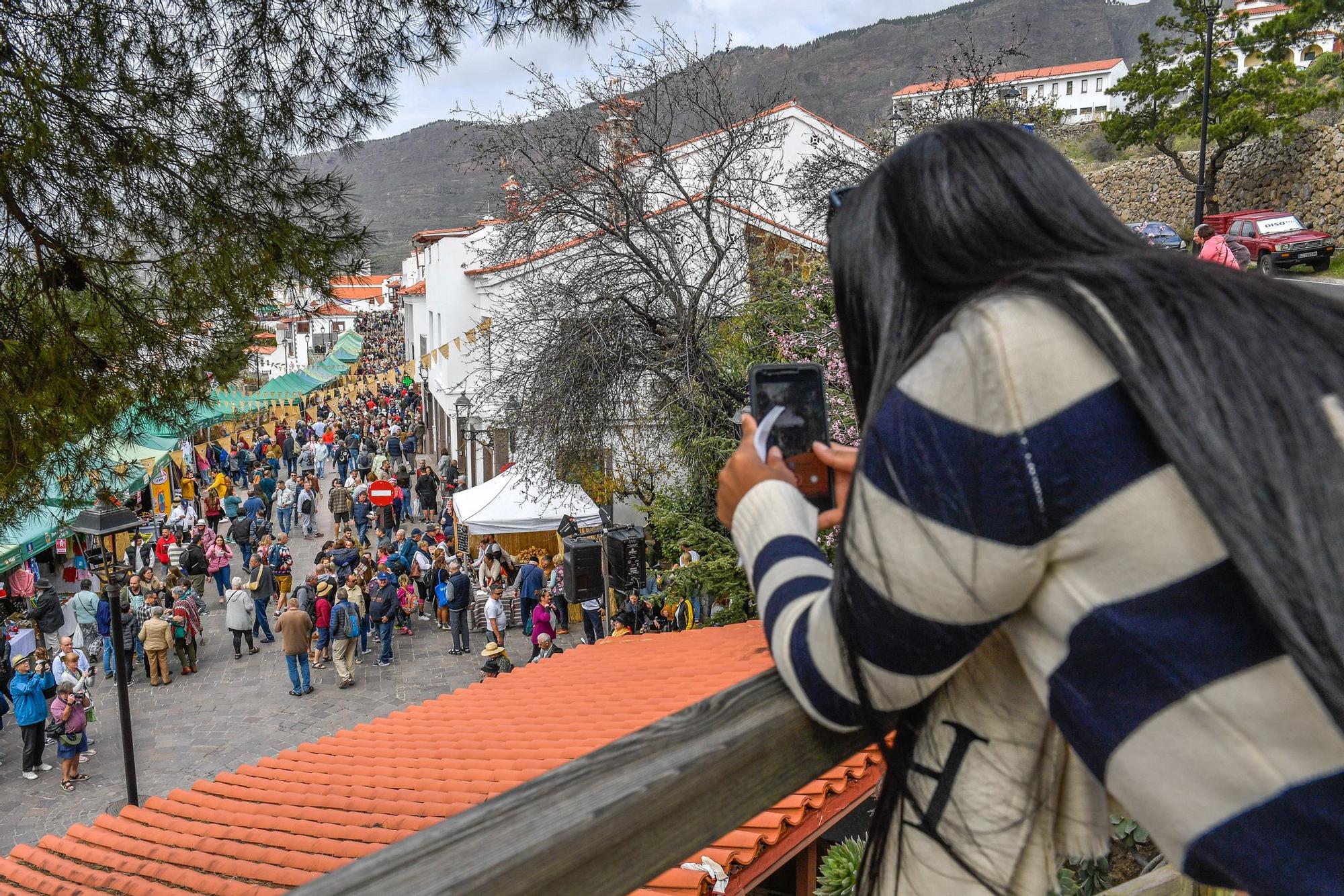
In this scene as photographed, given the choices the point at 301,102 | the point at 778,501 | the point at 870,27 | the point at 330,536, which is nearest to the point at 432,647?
the point at 330,536

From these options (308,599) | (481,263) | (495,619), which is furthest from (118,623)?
(481,263)

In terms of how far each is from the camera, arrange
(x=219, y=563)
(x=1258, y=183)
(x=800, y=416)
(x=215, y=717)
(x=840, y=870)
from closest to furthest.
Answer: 1. (x=800, y=416)
2. (x=840, y=870)
3. (x=215, y=717)
4. (x=219, y=563)
5. (x=1258, y=183)

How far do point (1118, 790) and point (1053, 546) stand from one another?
8.5 inches

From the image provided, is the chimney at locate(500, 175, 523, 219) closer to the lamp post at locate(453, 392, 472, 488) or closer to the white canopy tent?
the white canopy tent

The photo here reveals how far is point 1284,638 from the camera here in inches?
28.7

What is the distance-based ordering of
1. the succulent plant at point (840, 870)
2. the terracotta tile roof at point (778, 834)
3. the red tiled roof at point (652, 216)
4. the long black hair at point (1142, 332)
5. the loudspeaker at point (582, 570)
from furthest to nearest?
the loudspeaker at point (582, 570) < the red tiled roof at point (652, 216) < the terracotta tile roof at point (778, 834) < the succulent plant at point (840, 870) < the long black hair at point (1142, 332)

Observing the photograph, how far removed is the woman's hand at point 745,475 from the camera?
1.16 meters

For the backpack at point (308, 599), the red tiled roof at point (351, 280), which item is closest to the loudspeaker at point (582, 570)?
the backpack at point (308, 599)

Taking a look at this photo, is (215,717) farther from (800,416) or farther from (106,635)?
(800,416)

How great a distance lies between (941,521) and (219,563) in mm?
18624

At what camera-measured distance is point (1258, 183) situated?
83.7ft

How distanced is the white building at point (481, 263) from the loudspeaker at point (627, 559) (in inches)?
163

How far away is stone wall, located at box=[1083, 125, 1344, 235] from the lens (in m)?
22.9

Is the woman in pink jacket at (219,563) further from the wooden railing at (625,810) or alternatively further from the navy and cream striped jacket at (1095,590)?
the navy and cream striped jacket at (1095,590)
